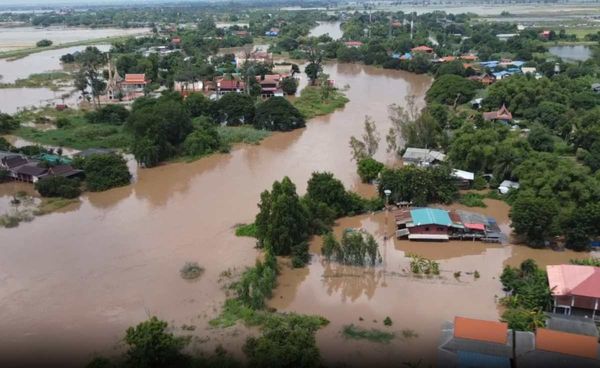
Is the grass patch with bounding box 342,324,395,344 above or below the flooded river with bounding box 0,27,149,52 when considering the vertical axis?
below

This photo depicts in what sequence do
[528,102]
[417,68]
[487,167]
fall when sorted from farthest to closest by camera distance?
[417,68] → [528,102] → [487,167]

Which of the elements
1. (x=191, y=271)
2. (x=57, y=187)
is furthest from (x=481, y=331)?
(x=57, y=187)

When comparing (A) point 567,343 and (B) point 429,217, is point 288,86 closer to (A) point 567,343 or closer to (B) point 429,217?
(B) point 429,217

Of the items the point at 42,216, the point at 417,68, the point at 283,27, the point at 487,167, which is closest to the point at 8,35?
the point at 283,27

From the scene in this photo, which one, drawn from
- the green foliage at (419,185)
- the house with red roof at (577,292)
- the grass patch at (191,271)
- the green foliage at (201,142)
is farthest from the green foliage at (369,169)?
the house with red roof at (577,292)

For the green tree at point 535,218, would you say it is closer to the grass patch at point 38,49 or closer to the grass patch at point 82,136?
the grass patch at point 82,136

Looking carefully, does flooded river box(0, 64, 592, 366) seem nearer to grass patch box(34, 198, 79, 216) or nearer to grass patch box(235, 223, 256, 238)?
grass patch box(235, 223, 256, 238)

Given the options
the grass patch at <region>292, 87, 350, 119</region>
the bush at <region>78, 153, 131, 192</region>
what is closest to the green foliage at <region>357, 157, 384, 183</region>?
the bush at <region>78, 153, 131, 192</region>

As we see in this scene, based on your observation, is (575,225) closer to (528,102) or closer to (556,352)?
(556,352)
